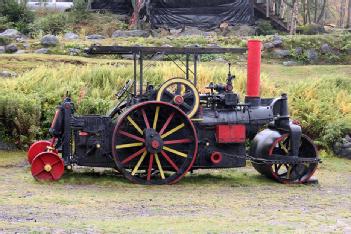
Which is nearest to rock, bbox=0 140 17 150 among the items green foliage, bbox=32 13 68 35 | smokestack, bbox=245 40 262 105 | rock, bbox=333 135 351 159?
smokestack, bbox=245 40 262 105

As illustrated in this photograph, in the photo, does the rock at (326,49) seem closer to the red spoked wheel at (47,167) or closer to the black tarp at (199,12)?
the black tarp at (199,12)

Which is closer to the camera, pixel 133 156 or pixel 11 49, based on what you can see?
pixel 133 156

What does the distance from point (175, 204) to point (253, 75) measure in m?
3.72

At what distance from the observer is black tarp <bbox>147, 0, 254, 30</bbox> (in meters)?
33.2

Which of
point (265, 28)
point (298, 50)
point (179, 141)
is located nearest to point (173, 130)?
point (179, 141)

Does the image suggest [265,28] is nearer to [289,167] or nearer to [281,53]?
[281,53]

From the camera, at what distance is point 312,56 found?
25.9 metres

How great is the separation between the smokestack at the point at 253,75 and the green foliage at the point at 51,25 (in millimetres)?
18627

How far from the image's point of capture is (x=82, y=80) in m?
16.1

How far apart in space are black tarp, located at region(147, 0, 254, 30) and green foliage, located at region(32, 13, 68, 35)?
180 inches

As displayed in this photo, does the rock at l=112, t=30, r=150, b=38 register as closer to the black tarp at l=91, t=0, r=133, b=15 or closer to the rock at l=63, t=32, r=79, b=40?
the rock at l=63, t=32, r=79, b=40

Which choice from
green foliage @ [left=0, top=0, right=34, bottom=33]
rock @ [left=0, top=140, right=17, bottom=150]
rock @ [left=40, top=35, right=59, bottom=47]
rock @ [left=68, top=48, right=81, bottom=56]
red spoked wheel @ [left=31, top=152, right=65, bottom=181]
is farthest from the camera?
green foliage @ [left=0, top=0, right=34, bottom=33]

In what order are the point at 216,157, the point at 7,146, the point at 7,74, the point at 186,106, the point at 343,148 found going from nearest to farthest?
the point at 186,106 → the point at 216,157 → the point at 7,146 → the point at 343,148 → the point at 7,74

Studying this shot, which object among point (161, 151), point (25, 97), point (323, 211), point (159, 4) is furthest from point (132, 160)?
point (159, 4)
